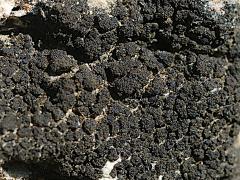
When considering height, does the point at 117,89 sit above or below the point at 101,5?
below

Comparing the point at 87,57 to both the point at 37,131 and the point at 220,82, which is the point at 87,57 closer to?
the point at 37,131

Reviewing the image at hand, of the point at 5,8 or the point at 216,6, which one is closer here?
the point at 5,8

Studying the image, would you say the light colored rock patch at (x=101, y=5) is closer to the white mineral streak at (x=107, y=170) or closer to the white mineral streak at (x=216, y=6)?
the white mineral streak at (x=216, y=6)

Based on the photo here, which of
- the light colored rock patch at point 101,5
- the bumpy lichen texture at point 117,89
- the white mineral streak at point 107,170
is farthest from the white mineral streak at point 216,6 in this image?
the white mineral streak at point 107,170

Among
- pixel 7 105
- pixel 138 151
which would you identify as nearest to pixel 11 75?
pixel 7 105

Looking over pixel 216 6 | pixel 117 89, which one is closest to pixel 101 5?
pixel 117 89

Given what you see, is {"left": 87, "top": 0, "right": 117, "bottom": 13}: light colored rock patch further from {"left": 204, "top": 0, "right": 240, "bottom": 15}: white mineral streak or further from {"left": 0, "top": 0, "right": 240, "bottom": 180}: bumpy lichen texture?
{"left": 204, "top": 0, "right": 240, "bottom": 15}: white mineral streak

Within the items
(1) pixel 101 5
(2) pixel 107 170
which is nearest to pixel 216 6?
(1) pixel 101 5

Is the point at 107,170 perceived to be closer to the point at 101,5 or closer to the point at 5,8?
the point at 101,5

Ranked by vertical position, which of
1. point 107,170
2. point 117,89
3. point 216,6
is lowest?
point 107,170
